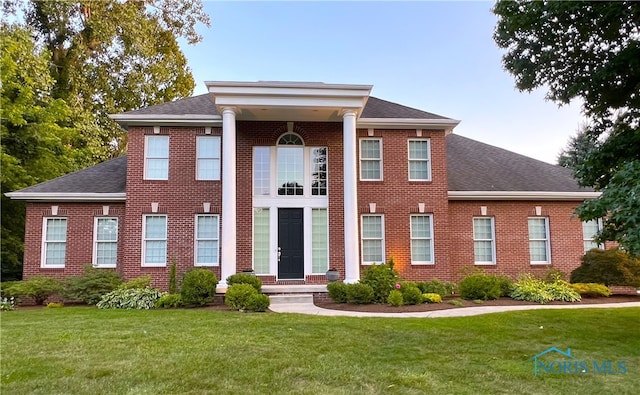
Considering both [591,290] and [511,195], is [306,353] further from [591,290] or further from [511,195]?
[511,195]

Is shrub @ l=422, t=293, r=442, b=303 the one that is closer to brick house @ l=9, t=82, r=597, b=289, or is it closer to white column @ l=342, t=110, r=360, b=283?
white column @ l=342, t=110, r=360, b=283

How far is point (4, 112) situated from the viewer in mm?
15195

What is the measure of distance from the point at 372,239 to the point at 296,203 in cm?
285

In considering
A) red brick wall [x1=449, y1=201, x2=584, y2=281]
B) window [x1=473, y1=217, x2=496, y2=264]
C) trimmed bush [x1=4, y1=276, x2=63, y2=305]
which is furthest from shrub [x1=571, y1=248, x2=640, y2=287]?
trimmed bush [x1=4, y1=276, x2=63, y2=305]

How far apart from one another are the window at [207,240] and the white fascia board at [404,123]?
5942 mm

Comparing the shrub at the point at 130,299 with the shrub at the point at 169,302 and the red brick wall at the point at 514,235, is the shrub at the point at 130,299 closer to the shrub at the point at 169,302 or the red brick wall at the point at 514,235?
the shrub at the point at 169,302

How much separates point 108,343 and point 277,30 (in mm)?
13040

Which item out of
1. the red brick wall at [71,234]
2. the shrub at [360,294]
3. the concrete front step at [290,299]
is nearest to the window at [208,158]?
the red brick wall at [71,234]

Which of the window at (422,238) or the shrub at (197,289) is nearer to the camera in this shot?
the shrub at (197,289)

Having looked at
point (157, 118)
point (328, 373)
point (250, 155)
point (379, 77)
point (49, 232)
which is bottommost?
point (328, 373)

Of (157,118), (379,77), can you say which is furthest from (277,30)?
(157,118)

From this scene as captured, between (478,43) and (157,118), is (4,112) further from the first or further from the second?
(478,43)

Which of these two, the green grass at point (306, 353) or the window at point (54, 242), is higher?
the window at point (54, 242)

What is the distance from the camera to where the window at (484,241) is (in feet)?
50.1
